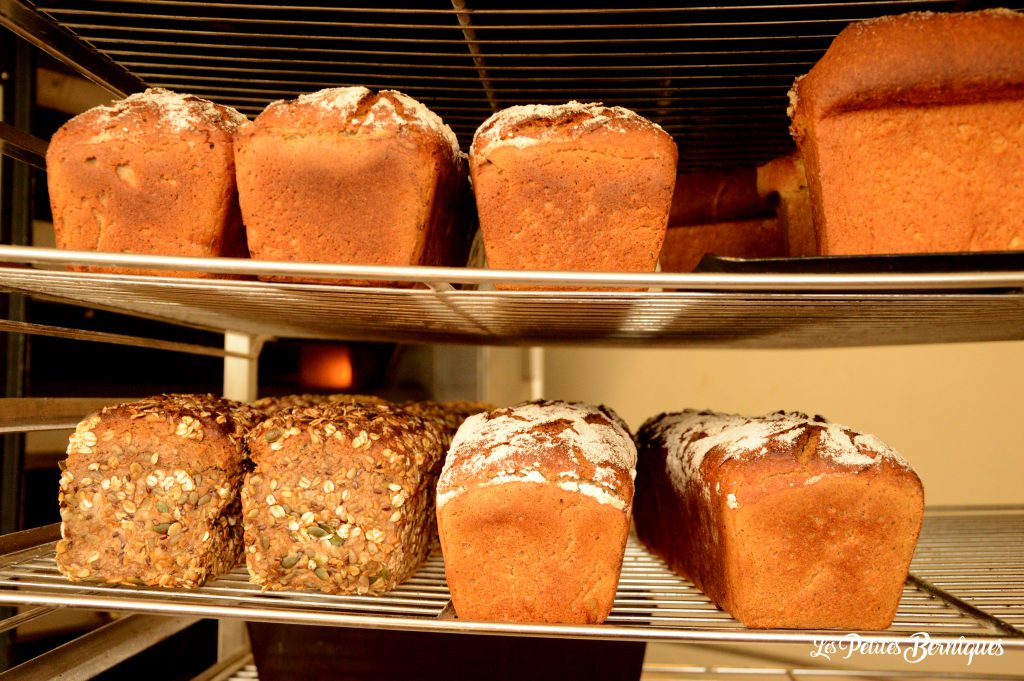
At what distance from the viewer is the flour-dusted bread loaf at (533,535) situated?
99 cm

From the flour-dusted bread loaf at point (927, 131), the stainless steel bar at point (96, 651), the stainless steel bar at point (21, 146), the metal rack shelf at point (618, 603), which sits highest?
the flour-dusted bread loaf at point (927, 131)

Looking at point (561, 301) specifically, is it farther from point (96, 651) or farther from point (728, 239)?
point (96, 651)

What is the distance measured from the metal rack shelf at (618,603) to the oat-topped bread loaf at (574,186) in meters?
0.49

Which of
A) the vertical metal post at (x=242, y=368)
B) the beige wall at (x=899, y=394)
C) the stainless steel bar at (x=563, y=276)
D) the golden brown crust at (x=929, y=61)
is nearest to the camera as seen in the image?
the stainless steel bar at (x=563, y=276)

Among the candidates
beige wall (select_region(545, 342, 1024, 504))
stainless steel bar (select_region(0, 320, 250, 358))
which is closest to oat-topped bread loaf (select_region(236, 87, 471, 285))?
stainless steel bar (select_region(0, 320, 250, 358))

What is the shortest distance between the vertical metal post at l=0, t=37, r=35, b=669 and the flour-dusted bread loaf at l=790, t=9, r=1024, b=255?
4.61ft

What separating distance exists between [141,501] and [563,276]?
0.70 metres

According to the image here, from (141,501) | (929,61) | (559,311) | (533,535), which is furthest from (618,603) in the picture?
(929,61)

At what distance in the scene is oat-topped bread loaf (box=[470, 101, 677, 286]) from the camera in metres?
1.00

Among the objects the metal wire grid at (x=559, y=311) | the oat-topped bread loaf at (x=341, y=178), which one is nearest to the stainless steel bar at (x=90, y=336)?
the metal wire grid at (x=559, y=311)

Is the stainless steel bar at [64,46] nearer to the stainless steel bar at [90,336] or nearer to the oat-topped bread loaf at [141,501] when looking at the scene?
the stainless steel bar at [90,336]

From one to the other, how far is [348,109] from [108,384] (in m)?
1.09

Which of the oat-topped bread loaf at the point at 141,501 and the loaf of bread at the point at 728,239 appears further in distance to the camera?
the loaf of bread at the point at 728,239

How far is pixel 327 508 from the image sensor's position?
1.05 m
